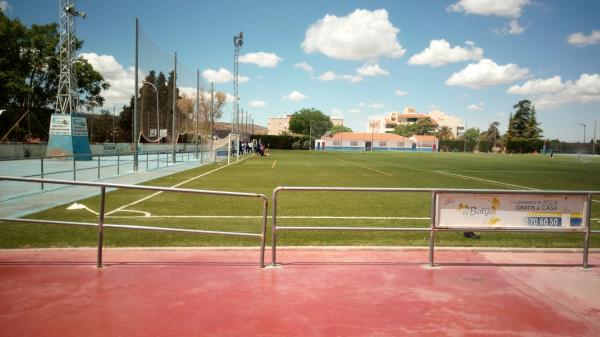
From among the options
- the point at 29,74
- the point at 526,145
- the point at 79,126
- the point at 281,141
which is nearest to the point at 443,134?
the point at 526,145

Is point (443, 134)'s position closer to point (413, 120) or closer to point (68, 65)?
point (413, 120)

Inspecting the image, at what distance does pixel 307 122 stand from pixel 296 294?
448 feet

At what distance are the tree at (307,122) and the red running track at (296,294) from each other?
132m

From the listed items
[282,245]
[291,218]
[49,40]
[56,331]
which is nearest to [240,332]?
[56,331]

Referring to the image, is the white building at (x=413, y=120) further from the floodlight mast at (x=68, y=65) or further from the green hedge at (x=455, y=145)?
the floodlight mast at (x=68, y=65)

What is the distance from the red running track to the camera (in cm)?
382

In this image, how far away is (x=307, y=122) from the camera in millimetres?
140125

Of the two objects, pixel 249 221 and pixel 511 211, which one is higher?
pixel 511 211

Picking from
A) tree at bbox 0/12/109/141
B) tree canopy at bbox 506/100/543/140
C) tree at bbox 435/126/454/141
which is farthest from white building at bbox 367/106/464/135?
tree at bbox 0/12/109/141

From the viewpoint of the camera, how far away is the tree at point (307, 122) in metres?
140

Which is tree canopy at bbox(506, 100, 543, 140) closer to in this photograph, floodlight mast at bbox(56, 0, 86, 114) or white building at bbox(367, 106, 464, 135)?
white building at bbox(367, 106, 464, 135)

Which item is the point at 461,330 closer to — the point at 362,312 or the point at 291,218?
the point at 362,312

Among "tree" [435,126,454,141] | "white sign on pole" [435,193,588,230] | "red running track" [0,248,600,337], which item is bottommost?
"red running track" [0,248,600,337]

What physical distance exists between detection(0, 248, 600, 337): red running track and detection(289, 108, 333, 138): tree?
131913 mm
